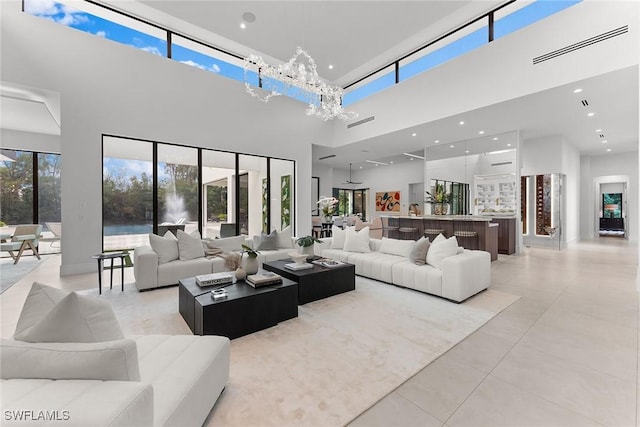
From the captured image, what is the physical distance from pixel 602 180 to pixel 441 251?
1184cm

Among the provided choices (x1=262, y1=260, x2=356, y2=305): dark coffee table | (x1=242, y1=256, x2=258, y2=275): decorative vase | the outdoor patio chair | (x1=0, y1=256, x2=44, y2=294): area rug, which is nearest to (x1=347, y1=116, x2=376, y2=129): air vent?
(x1=262, y1=260, x2=356, y2=305): dark coffee table

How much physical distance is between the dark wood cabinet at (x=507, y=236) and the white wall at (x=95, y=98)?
7.79m

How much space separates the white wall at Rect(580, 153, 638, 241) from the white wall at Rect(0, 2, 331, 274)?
13702 millimetres

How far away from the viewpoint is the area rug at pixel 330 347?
5.80 ft

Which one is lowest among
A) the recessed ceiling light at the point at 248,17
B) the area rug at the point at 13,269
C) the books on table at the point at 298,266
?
the area rug at the point at 13,269

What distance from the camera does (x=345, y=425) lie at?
1616 millimetres

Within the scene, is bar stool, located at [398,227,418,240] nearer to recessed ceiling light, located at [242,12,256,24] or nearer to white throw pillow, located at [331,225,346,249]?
white throw pillow, located at [331,225,346,249]

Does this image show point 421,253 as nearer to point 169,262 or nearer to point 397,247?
point 397,247

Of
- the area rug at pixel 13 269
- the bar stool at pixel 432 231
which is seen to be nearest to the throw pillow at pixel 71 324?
the area rug at pixel 13 269

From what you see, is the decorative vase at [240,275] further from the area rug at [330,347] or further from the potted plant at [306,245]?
the potted plant at [306,245]

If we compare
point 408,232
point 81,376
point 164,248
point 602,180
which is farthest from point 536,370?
point 602,180

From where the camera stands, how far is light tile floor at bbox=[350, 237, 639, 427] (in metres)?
1.69

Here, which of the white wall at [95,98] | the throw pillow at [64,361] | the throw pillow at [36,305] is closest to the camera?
the throw pillow at [64,361]

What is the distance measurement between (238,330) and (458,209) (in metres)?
8.69
